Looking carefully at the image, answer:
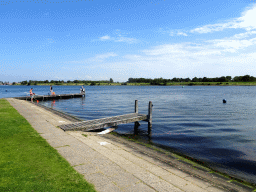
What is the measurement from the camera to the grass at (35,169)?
4.79 metres

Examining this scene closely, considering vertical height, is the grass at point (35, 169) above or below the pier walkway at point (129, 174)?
above

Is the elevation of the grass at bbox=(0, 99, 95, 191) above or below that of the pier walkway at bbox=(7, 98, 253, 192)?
above

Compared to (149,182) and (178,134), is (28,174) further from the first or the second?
(178,134)

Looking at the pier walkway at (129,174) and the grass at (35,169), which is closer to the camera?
the grass at (35,169)

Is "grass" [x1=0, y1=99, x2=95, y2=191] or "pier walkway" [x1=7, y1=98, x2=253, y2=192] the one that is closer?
"grass" [x1=0, y1=99, x2=95, y2=191]

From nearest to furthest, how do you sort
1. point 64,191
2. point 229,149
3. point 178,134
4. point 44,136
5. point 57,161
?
point 64,191 < point 57,161 < point 44,136 < point 229,149 < point 178,134

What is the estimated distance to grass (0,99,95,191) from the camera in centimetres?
479

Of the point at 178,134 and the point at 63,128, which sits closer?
the point at 63,128

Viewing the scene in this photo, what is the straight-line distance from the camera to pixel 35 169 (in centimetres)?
574

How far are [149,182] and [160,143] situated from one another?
7.54 m

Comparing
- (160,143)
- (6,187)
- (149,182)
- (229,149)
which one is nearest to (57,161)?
(6,187)

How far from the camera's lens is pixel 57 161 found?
21.1 feet

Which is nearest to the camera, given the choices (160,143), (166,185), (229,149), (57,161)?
(166,185)

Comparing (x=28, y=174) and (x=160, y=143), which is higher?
(x=28, y=174)
